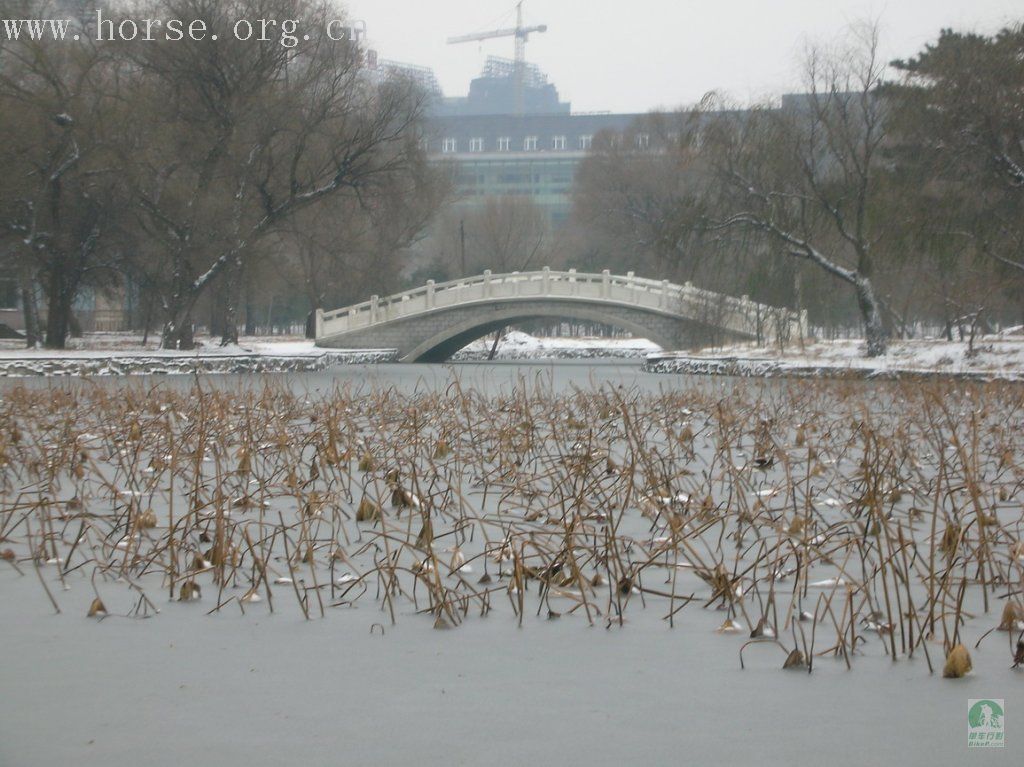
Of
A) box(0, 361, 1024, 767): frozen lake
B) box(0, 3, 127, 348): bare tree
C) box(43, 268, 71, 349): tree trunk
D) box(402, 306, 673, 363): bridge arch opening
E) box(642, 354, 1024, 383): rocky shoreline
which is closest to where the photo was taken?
box(0, 361, 1024, 767): frozen lake

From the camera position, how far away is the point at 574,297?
32219mm

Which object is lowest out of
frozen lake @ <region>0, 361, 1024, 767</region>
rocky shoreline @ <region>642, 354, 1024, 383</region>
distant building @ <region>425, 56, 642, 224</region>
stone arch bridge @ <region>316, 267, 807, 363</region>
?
frozen lake @ <region>0, 361, 1024, 767</region>

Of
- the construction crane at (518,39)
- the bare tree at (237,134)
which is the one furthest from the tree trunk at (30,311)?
the construction crane at (518,39)

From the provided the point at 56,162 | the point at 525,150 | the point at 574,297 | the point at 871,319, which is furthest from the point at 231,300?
the point at 525,150

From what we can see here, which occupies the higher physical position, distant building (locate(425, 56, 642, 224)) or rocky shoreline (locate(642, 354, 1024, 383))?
distant building (locate(425, 56, 642, 224))

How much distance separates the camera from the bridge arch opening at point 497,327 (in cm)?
3166

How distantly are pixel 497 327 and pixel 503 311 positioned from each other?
2.25 m

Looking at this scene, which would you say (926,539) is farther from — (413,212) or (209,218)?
(413,212)

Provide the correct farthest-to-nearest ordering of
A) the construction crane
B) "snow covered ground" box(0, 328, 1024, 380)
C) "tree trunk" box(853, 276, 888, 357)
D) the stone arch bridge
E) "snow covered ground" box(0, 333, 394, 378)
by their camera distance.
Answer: the construction crane
the stone arch bridge
"tree trunk" box(853, 276, 888, 357)
"snow covered ground" box(0, 333, 394, 378)
"snow covered ground" box(0, 328, 1024, 380)

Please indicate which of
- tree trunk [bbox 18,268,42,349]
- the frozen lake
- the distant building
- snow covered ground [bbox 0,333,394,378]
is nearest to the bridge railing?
snow covered ground [bbox 0,333,394,378]

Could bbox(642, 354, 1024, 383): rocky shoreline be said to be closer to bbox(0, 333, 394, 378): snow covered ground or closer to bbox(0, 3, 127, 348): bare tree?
bbox(0, 333, 394, 378): snow covered ground

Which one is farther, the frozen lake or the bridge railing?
the bridge railing

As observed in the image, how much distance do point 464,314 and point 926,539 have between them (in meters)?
29.2

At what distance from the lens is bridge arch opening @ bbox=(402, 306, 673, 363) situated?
31.7 meters
